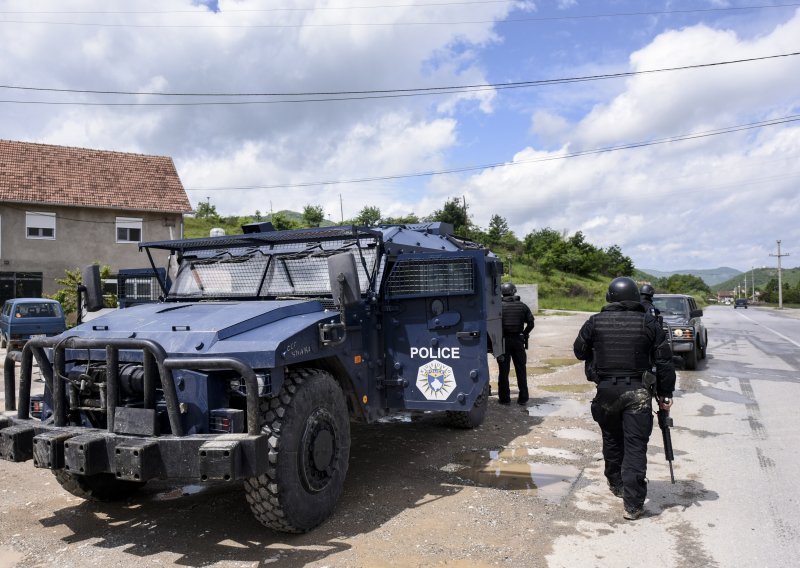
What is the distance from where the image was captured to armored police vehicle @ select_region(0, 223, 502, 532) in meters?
3.60

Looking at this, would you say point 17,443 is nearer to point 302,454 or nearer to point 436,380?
point 302,454

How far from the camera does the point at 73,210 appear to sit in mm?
22828

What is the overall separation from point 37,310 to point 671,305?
15.0m

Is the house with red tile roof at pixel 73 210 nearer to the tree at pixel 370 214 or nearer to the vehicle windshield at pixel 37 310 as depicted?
the vehicle windshield at pixel 37 310

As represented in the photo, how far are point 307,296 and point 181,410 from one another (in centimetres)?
167

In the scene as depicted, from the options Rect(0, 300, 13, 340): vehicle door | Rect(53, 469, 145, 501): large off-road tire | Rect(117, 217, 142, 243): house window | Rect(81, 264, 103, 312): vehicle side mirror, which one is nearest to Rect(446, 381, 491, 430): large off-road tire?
Rect(53, 469, 145, 501): large off-road tire

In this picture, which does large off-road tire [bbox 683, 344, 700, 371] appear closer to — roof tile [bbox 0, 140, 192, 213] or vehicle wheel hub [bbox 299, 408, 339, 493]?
vehicle wheel hub [bbox 299, 408, 339, 493]

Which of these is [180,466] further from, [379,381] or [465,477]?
[465,477]

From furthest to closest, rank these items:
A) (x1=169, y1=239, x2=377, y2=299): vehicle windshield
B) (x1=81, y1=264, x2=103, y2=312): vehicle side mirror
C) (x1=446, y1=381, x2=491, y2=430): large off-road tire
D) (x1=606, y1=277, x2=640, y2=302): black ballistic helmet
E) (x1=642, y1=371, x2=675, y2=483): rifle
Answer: (x1=446, y1=381, x2=491, y2=430): large off-road tire → (x1=81, y1=264, x2=103, y2=312): vehicle side mirror → (x1=169, y1=239, x2=377, y2=299): vehicle windshield → (x1=606, y1=277, x2=640, y2=302): black ballistic helmet → (x1=642, y1=371, x2=675, y2=483): rifle

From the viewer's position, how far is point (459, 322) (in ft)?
17.0

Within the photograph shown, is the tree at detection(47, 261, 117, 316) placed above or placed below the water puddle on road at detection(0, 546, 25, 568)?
above

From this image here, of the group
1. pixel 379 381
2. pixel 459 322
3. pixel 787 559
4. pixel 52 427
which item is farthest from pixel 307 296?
pixel 787 559

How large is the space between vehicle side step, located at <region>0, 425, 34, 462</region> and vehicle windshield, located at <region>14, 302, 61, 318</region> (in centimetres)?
1343

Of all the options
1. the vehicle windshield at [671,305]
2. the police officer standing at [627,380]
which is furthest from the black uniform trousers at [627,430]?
the vehicle windshield at [671,305]
